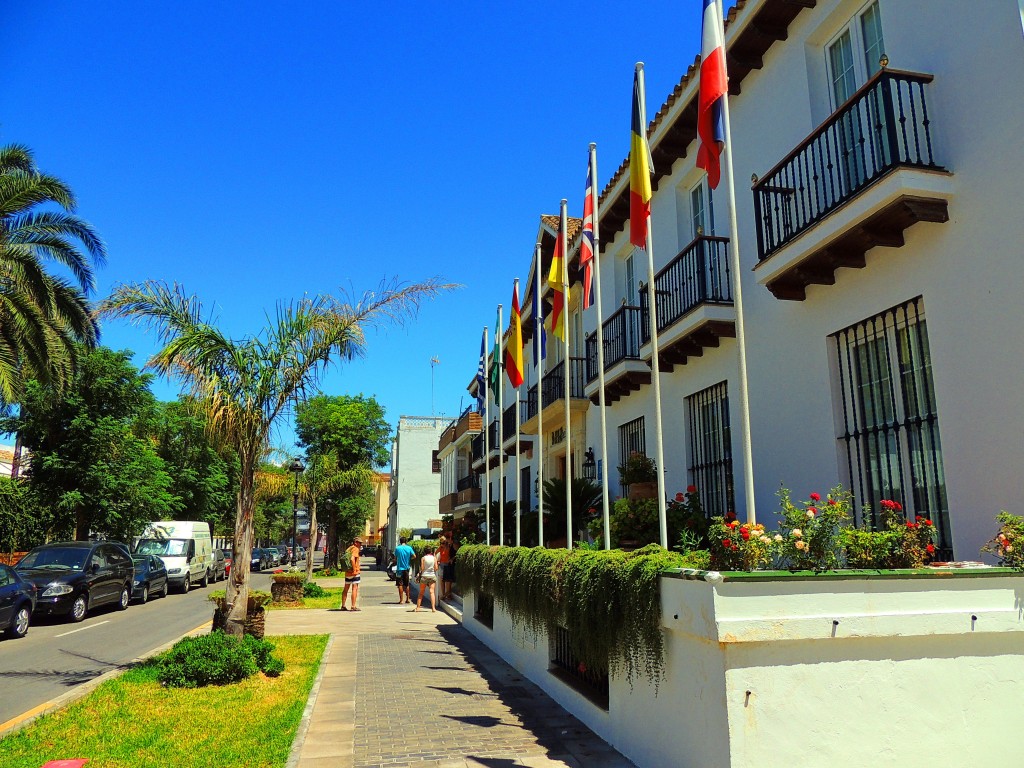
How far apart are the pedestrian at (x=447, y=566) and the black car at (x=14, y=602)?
9.43 metres

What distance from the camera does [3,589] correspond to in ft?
45.0

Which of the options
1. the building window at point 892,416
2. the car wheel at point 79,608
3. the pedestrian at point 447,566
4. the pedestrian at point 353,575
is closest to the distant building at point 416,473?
the pedestrian at point 447,566

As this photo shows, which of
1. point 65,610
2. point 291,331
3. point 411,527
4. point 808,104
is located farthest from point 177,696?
point 411,527

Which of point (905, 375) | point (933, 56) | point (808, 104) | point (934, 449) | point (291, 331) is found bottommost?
point (934, 449)

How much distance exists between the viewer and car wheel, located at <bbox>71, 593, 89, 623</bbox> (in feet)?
56.0

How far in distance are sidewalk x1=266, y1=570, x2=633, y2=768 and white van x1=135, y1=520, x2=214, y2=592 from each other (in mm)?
16818

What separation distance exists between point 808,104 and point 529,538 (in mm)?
9552

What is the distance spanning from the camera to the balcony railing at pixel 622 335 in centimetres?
1259

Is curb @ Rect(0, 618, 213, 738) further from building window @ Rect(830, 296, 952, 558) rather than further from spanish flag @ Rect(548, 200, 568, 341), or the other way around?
building window @ Rect(830, 296, 952, 558)

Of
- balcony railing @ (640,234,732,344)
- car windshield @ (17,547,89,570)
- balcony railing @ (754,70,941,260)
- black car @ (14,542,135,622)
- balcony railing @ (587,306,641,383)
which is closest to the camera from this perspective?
balcony railing @ (754,70,941,260)

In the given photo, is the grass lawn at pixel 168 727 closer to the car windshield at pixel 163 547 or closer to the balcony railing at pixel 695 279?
the balcony railing at pixel 695 279

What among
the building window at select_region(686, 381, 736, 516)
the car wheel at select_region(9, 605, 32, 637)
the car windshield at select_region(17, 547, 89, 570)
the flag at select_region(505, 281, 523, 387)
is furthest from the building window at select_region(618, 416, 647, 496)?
the car windshield at select_region(17, 547, 89, 570)

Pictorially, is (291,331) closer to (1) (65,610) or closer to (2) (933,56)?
(2) (933,56)

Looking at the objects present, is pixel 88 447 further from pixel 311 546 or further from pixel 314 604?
pixel 314 604
